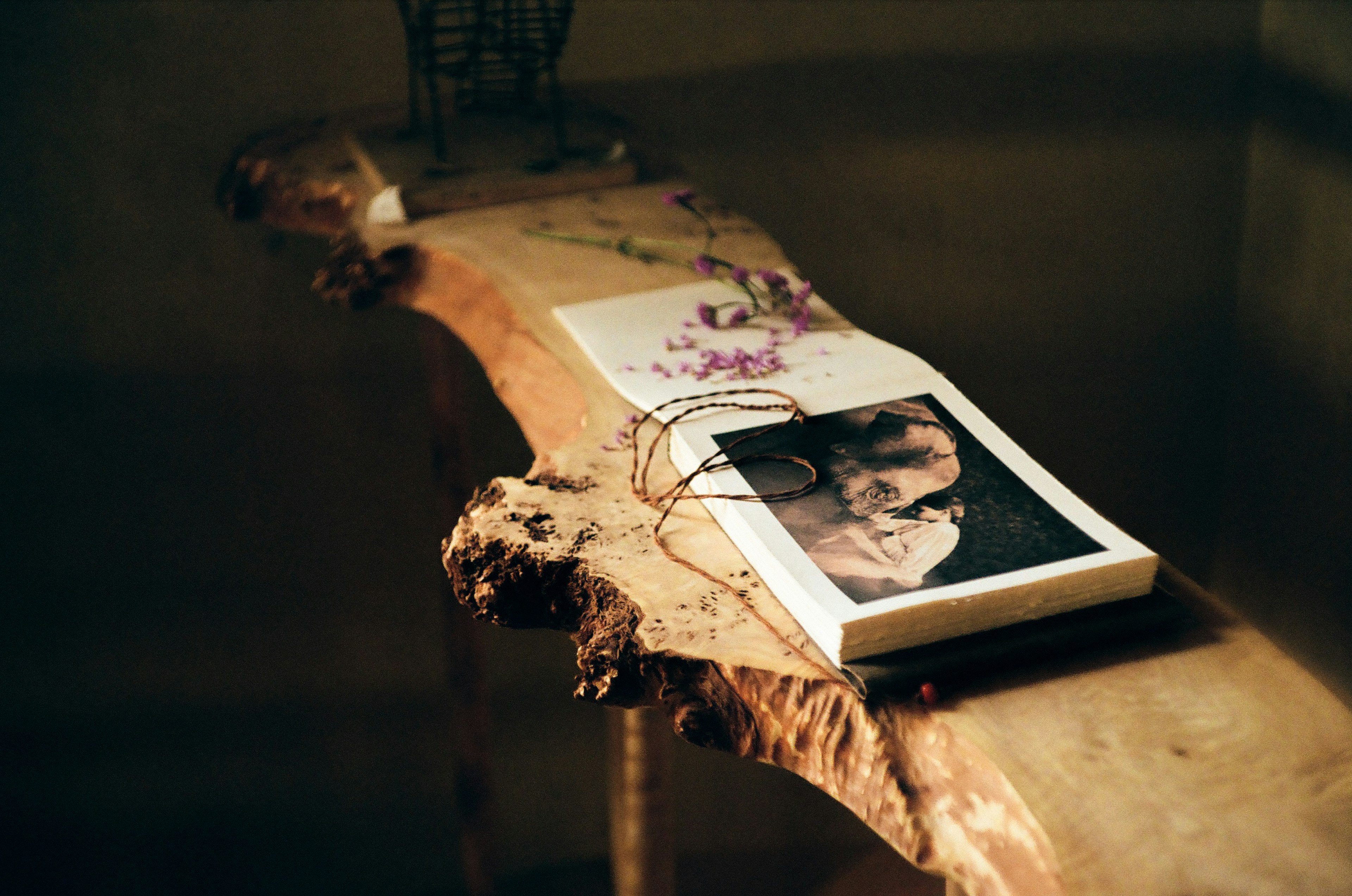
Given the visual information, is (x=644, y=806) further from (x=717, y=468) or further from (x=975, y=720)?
(x=975, y=720)

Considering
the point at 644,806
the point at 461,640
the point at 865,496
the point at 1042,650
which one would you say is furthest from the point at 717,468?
the point at 461,640

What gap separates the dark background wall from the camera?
1605mm

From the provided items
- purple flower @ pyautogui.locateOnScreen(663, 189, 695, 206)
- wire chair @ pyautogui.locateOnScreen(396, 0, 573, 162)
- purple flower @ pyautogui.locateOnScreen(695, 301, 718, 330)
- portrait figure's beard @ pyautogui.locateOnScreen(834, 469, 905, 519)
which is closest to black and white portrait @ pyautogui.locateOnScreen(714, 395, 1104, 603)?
portrait figure's beard @ pyautogui.locateOnScreen(834, 469, 905, 519)

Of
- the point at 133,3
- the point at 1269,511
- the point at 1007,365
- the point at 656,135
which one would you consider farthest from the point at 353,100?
the point at 1269,511

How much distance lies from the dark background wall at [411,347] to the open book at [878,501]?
0.82 metres

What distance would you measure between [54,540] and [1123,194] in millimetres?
1741

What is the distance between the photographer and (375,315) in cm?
173

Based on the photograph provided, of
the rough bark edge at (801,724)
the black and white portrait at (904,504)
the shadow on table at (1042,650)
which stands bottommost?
the rough bark edge at (801,724)

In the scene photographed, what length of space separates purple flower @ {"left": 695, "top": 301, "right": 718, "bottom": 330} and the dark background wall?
716 mm

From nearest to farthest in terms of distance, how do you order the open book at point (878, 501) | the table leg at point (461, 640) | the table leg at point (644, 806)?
the open book at point (878, 501), the table leg at point (644, 806), the table leg at point (461, 640)

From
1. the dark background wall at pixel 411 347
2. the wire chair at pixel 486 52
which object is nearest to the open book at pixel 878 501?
the wire chair at pixel 486 52

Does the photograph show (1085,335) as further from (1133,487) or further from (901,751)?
(901,751)

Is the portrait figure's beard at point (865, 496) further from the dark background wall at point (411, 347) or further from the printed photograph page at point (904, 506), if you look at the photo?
the dark background wall at point (411, 347)

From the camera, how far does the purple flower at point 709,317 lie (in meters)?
0.94
